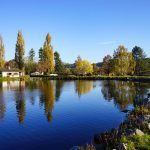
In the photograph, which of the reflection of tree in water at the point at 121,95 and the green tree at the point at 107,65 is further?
the green tree at the point at 107,65

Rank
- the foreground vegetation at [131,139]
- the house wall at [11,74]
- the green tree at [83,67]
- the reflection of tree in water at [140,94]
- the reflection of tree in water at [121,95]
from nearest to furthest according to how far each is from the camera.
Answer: the foreground vegetation at [131,139], the reflection of tree in water at [121,95], the reflection of tree in water at [140,94], the house wall at [11,74], the green tree at [83,67]

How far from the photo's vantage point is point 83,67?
138m

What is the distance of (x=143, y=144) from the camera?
54.1 ft

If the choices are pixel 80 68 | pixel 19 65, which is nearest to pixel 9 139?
pixel 19 65

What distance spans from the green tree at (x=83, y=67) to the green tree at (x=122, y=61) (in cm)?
2101

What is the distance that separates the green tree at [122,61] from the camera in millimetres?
116369

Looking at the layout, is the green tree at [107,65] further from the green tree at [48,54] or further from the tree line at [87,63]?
the green tree at [48,54]

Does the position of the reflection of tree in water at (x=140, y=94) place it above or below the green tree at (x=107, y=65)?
below

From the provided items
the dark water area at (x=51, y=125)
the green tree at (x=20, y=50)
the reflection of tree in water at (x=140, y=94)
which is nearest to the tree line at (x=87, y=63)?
the green tree at (x=20, y=50)

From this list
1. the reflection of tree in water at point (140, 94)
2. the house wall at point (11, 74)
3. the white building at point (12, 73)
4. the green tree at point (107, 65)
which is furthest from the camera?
the green tree at point (107, 65)

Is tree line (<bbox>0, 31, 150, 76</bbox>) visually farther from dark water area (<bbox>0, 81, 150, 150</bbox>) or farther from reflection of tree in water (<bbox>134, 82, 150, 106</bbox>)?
dark water area (<bbox>0, 81, 150, 150</bbox>)

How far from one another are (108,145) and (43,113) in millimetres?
17295

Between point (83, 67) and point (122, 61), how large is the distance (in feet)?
88.9

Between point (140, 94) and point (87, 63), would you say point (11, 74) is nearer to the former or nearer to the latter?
point (87, 63)
